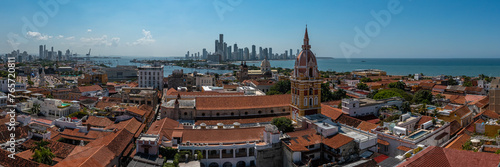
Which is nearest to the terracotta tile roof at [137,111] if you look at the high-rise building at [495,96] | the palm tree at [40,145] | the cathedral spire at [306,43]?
the palm tree at [40,145]

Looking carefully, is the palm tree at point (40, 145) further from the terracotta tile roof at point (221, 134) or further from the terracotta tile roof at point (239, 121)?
the terracotta tile roof at point (239, 121)

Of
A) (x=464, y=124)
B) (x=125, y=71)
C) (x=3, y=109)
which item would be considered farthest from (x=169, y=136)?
(x=125, y=71)

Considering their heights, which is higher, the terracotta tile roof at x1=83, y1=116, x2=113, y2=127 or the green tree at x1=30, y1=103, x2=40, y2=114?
the green tree at x1=30, y1=103, x2=40, y2=114

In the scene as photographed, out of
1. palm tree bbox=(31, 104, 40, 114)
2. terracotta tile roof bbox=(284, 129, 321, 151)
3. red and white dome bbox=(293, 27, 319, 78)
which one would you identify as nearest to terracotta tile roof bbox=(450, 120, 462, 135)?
red and white dome bbox=(293, 27, 319, 78)

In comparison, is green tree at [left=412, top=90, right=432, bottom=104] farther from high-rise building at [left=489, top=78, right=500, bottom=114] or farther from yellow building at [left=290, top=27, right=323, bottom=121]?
yellow building at [left=290, top=27, right=323, bottom=121]

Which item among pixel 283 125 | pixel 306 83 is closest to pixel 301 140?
pixel 283 125

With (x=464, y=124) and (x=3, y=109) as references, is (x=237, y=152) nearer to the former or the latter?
(x=464, y=124)

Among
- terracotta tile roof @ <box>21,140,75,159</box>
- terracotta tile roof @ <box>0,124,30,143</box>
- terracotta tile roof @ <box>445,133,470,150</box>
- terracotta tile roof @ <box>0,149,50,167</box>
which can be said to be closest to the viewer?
terracotta tile roof @ <box>0,149,50,167</box>
